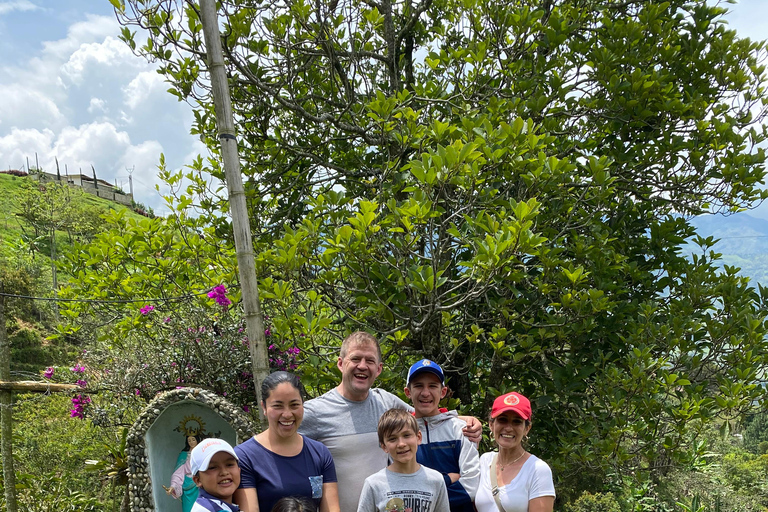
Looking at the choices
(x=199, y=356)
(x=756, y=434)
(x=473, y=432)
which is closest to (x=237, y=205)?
(x=473, y=432)

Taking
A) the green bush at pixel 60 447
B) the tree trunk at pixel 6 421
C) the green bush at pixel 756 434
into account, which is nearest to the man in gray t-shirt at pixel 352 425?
the tree trunk at pixel 6 421

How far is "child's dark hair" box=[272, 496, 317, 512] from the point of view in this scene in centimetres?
205

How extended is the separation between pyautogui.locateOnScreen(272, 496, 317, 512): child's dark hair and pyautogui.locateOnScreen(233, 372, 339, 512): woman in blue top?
0.04 m

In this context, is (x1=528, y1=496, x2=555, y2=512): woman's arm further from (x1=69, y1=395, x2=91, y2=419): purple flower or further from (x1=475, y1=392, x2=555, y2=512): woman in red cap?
(x1=69, y1=395, x2=91, y2=419): purple flower

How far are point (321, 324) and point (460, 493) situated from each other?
1.15 metres

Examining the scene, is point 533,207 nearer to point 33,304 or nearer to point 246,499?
point 246,499

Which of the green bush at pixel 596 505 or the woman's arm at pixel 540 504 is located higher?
the woman's arm at pixel 540 504

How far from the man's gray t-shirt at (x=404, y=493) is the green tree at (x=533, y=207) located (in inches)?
41.3

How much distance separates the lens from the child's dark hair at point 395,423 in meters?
2.11

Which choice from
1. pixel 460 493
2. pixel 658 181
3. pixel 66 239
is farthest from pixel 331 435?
pixel 66 239

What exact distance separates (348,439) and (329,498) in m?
0.27

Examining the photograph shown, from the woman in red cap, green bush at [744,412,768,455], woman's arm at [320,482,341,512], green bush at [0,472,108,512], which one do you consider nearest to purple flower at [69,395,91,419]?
green bush at [0,472,108,512]

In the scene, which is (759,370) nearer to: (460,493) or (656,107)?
(656,107)

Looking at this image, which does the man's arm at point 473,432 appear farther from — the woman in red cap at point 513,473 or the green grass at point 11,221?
the green grass at point 11,221
